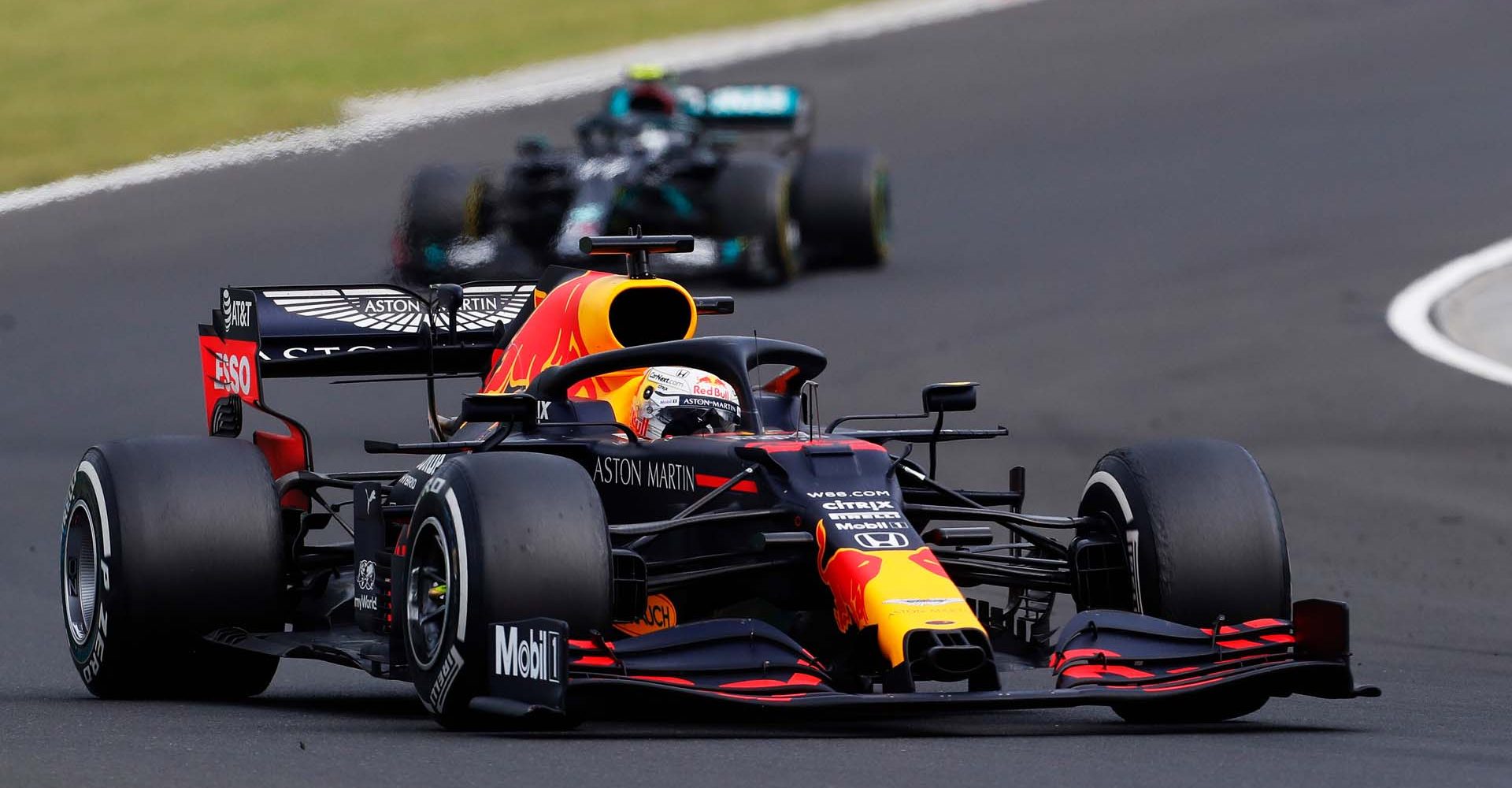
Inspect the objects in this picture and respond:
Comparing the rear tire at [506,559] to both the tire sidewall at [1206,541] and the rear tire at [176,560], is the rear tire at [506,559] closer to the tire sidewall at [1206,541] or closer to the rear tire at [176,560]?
the rear tire at [176,560]

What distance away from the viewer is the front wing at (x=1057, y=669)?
7.36 metres

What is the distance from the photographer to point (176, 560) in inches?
364

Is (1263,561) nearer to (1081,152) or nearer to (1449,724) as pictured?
(1449,724)

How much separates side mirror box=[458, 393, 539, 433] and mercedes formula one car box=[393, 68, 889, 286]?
40.9 feet

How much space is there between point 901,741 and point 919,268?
633 inches

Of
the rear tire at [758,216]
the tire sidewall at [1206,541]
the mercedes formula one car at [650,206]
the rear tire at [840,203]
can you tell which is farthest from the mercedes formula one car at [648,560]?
the rear tire at [840,203]

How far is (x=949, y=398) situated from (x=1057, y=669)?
4.51 ft

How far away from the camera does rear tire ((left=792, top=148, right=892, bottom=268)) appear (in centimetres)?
2353

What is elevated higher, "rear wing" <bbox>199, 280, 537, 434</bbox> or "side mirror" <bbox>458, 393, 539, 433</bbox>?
"rear wing" <bbox>199, 280, 537, 434</bbox>

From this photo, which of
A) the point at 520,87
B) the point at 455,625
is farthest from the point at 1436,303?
the point at 520,87

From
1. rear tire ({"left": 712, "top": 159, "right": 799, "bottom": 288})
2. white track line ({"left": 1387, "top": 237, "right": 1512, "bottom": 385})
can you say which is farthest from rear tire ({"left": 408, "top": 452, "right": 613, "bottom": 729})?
rear tire ({"left": 712, "top": 159, "right": 799, "bottom": 288})

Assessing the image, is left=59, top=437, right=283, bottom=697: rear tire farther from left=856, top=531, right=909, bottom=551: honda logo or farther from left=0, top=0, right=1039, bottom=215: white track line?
left=0, top=0, right=1039, bottom=215: white track line

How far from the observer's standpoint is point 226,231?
2439 centimetres

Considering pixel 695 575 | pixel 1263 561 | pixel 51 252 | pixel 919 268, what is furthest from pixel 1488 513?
pixel 51 252
